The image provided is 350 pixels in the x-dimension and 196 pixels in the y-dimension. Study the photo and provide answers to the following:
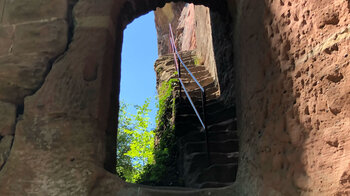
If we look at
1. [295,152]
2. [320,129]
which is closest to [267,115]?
[295,152]

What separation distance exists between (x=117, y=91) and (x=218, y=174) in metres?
1.41

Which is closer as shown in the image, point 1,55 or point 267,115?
point 267,115

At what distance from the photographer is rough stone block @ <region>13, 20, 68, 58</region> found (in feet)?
7.72

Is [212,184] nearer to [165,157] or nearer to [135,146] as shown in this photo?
[165,157]

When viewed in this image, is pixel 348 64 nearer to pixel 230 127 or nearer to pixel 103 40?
pixel 103 40

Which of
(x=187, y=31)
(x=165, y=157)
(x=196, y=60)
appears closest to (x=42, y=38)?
(x=165, y=157)

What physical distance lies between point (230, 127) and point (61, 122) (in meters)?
2.55

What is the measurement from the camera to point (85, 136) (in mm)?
2088

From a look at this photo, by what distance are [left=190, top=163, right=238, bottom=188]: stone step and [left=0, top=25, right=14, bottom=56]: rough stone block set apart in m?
2.18

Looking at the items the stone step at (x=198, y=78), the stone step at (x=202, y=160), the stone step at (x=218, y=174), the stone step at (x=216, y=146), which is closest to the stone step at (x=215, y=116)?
the stone step at (x=216, y=146)

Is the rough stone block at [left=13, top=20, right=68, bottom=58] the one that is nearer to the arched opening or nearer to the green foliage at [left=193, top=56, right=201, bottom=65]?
the arched opening

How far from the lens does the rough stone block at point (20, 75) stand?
2234 mm

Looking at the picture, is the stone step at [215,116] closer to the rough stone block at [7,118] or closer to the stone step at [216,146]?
the stone step at [216,146]

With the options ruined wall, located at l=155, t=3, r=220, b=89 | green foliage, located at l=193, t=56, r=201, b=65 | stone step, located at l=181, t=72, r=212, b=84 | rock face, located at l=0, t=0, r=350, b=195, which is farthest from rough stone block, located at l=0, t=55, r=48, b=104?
green foliage, located at l=193, t=56, r=201, b=65
